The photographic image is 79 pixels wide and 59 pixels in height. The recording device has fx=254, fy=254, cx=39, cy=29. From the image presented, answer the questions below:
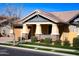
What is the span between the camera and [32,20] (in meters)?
33.5

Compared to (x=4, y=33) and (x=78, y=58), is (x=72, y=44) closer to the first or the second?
(x=78, y=58)

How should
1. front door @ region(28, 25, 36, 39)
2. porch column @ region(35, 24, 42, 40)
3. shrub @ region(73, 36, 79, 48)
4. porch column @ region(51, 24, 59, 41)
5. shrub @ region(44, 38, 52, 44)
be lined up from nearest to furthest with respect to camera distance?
shrub @ region(73, 36, 79, 48) < shrub @ region(44, 38, 52, 44) < porch column @ region(51, 24, 59, 41) < porch column @ region(35, 24, 42, 40) < front door @ region(28, 25, 36, 39)

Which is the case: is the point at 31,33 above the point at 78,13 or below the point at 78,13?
below

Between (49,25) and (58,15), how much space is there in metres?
1.76

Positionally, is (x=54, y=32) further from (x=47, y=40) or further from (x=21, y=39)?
(x=21, y=39)

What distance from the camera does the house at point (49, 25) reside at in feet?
104

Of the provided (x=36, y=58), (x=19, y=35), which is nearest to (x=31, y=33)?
(x=19, y=35)

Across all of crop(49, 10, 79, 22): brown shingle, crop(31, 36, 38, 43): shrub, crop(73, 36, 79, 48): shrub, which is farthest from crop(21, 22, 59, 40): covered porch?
crop(73, 36, 79, 48): shrub

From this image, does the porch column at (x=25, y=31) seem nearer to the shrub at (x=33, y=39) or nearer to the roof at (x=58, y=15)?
the roof at (x=58, y=15)

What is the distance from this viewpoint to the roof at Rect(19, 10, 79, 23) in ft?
105

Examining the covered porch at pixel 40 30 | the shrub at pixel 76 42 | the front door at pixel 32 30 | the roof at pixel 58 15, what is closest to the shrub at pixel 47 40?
the covered porch at pixel 40 30

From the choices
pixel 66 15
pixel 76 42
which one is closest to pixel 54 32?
pixel 66 15

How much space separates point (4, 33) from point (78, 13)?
1380 cm

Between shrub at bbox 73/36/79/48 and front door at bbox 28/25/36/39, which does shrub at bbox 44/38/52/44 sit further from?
front door at bbox 28/25/36/39
